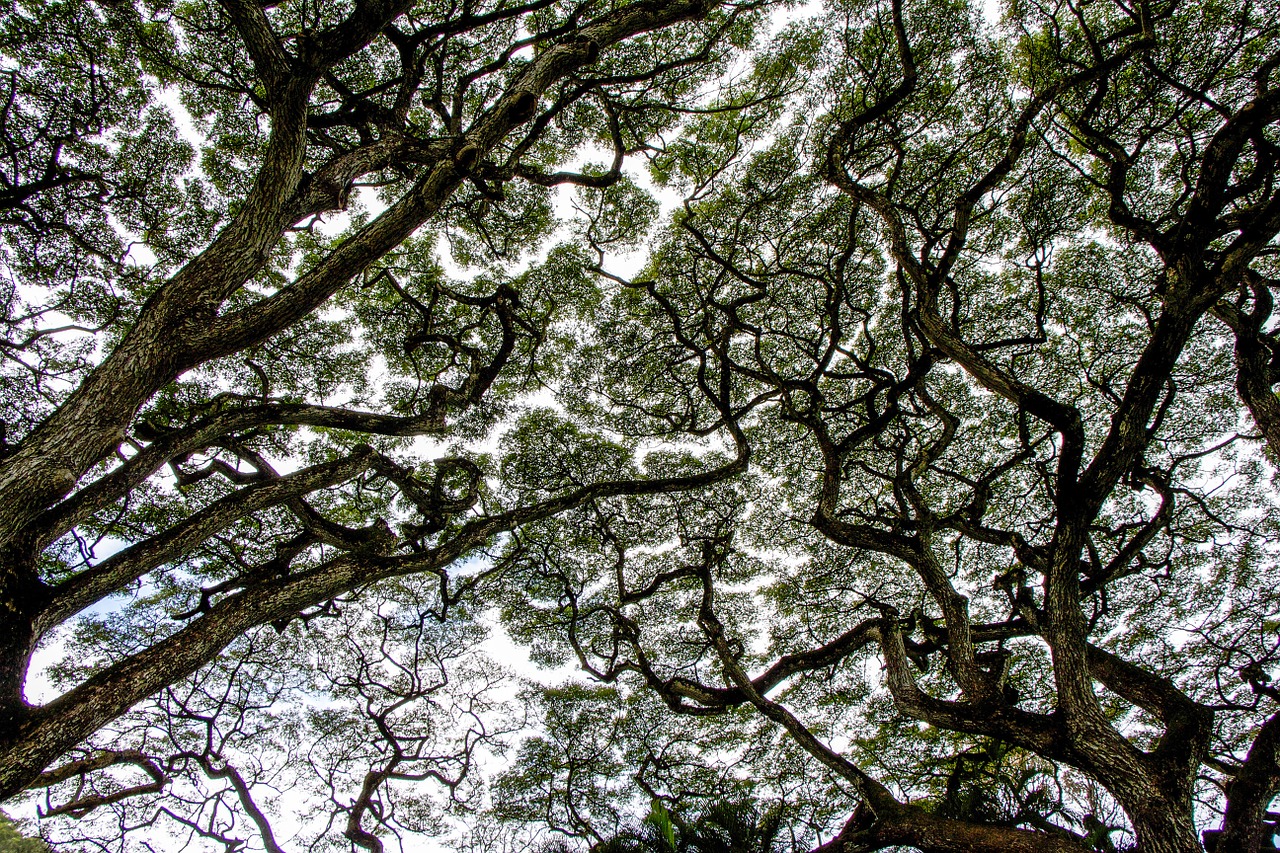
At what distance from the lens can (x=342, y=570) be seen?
4.56 m

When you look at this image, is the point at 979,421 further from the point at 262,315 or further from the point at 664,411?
the point at 262,315

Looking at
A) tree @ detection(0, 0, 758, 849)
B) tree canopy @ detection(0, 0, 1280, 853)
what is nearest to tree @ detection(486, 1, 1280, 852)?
tree canopy @ detection(0, 0, 1280, 853)

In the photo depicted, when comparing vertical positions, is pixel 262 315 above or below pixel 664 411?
below

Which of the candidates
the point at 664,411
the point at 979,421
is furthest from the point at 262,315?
the point at 979,421

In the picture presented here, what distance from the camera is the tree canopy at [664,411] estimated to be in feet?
13.5

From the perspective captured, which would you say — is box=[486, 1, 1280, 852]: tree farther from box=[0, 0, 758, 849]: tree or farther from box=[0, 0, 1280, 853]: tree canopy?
box=[0, 0, 758, 849]: tree

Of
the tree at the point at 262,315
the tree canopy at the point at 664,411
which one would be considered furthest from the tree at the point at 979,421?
the tree at the point at 262,315

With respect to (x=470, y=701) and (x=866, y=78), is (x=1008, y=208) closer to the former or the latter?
(x=866, y=78)

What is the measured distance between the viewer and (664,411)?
8.79 metres

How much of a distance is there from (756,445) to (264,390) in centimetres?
714

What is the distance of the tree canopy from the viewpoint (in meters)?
4.11

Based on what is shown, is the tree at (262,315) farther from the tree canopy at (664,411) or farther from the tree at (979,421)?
the tree at (979,421)

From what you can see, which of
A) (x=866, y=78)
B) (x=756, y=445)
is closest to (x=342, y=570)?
(x=756, y=445)

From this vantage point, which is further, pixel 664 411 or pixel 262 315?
pixel 664 411
